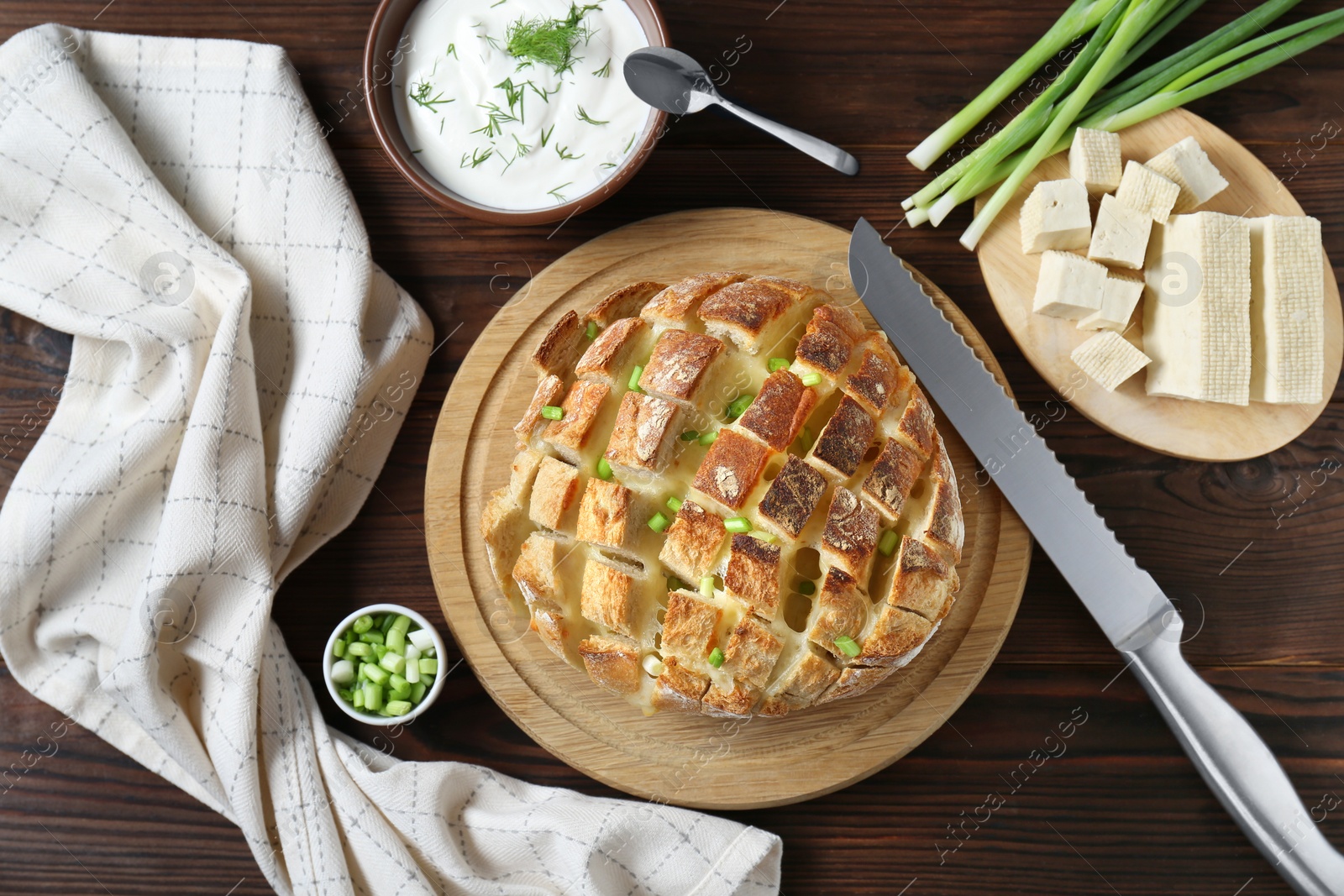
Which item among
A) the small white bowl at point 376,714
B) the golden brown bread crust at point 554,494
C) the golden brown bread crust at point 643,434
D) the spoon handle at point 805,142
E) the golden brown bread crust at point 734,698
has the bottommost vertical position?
the small white bowl at point 376,714

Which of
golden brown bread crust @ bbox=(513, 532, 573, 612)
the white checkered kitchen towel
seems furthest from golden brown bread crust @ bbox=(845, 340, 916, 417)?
the white checkered kitchen towel

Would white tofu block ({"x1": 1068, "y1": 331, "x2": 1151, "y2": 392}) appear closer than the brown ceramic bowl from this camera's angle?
No

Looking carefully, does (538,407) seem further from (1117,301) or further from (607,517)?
(1117,301)

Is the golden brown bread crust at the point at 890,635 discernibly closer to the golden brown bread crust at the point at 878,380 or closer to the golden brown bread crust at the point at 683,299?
the golden brown bread crust at the point at 878,380

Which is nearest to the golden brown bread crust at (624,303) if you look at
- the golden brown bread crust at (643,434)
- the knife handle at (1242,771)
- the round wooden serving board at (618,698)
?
the round wooden serving board at (618,698)

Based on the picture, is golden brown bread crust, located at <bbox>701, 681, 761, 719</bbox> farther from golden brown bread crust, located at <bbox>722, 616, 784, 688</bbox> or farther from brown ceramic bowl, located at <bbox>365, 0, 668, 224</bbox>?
brown ceramic bowl, located at <bbox>365, 0, 668, 224</bbox>

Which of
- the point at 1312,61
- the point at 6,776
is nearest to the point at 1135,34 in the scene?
the point at 1312,61
